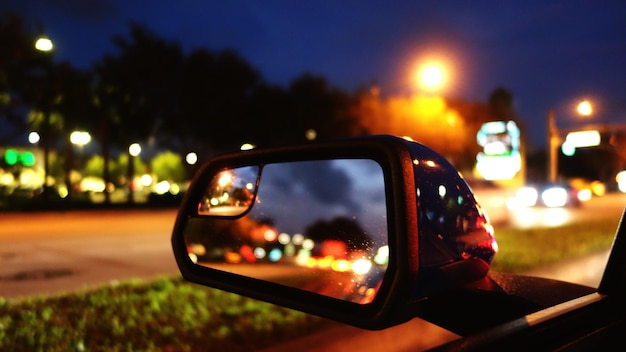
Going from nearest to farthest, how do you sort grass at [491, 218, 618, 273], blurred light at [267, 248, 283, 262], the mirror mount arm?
the mirror mount arm → blurred light at [267, 248, 283, 262] → grass at [491, 218, 618, 273]

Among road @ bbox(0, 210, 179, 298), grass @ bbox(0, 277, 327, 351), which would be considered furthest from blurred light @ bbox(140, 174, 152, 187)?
grass @ bbox(0, 277, 327, 351)

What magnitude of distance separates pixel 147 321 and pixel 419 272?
5420 mm

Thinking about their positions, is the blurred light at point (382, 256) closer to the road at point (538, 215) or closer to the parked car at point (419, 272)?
the parked car at point (419, 272)

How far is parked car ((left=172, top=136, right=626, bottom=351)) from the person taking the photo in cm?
164

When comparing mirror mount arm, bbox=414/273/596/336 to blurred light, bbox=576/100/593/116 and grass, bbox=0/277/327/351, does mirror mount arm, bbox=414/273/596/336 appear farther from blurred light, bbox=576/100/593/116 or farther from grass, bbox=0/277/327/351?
blurred light, bbox=576/100/593/116

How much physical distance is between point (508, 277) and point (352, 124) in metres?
42.6

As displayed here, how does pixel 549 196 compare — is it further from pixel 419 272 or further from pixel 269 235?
pixel 419 272

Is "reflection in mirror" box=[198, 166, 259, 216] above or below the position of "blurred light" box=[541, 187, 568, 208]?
above

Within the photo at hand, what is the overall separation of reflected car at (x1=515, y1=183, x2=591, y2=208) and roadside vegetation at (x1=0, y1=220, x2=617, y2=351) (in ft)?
87.8

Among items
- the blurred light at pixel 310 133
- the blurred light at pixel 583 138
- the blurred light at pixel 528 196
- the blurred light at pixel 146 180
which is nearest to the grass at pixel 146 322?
the blurred light at pixel 583 138

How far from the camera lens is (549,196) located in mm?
31406

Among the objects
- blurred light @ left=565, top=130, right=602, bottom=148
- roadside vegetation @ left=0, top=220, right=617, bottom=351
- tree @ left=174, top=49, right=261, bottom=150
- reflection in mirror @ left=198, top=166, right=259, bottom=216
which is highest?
tree @ left=174, top=49, right=261, bottom=150

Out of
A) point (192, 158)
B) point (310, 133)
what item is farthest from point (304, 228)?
point (192, 158)

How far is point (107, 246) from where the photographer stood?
15734mm
